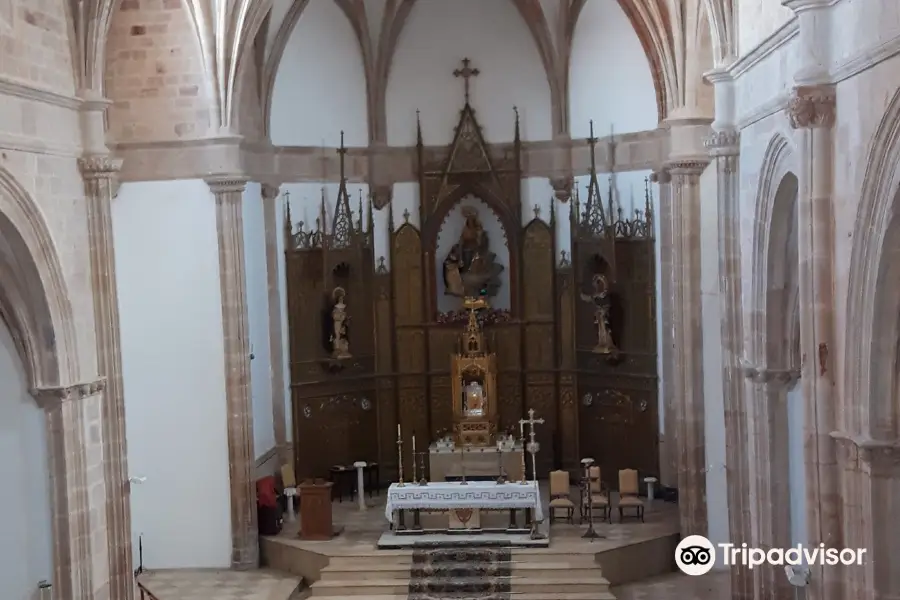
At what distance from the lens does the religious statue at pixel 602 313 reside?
18.7 meters

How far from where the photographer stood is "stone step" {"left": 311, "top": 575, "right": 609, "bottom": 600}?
14.6m

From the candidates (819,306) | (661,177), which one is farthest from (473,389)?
(819,306)

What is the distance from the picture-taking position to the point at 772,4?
35.3 feet

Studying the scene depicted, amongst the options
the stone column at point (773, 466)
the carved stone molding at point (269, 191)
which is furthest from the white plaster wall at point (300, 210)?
the stone column at point (773, 466)

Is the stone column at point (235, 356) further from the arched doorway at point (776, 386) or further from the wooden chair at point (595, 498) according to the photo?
the arched doorway at point (776, 386)

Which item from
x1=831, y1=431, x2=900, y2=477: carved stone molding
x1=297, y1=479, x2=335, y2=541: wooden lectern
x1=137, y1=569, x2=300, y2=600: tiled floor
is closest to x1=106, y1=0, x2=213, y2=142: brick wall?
x1=297, y1=479, x2=335, y2=541: wooden lectern

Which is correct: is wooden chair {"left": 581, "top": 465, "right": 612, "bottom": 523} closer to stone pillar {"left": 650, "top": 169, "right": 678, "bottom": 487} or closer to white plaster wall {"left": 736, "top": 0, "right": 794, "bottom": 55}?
stone pillar {"left": 650, "top": 169, "right": 678, "bottom": 487}

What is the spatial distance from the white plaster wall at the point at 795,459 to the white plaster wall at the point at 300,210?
9353mm

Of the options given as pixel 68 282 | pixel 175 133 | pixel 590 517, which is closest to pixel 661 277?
pixel 590 517

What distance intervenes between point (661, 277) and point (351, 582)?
7.24m

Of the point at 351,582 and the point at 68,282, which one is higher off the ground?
the point at 68,282

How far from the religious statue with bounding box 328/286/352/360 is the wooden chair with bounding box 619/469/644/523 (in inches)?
210

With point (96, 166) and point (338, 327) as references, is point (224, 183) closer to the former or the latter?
point (96, 166)

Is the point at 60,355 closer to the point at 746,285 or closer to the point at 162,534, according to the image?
the point at 162,534
